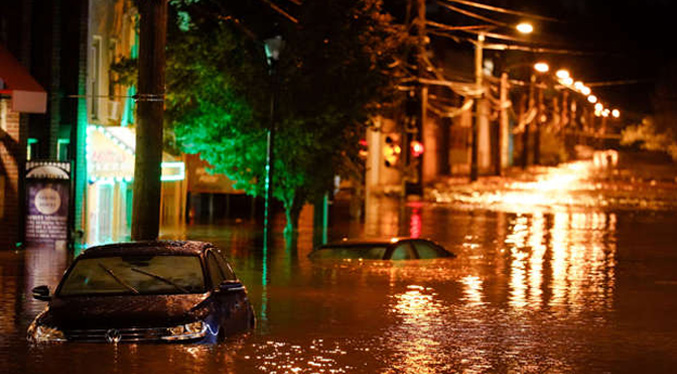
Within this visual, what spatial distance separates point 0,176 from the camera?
25.5m

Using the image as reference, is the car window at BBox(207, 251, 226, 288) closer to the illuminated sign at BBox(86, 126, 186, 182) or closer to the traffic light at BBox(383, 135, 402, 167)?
the illuminated sign at BBox(86, 126, 186, 182)

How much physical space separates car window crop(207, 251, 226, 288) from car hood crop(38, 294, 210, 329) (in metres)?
0.59

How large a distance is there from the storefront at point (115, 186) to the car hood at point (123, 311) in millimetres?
17937

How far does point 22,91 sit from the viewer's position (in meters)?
24.4

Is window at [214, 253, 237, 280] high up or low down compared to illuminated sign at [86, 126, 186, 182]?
down

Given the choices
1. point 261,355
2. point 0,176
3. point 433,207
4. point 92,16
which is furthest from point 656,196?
point 261,355

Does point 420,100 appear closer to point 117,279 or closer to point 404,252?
point 404,252

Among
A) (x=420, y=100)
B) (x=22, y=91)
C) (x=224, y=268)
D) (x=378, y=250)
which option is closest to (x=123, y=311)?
(x=224, y=268)

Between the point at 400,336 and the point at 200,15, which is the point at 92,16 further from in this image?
the point at 400,336

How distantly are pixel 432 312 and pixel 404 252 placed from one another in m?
8.09

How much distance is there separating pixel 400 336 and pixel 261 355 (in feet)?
8.41

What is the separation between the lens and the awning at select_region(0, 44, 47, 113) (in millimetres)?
24391

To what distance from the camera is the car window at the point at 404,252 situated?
81.5ft

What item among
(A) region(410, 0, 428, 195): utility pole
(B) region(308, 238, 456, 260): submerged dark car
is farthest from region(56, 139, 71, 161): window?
(A) region(410, 0, 428, 195): utility pole
